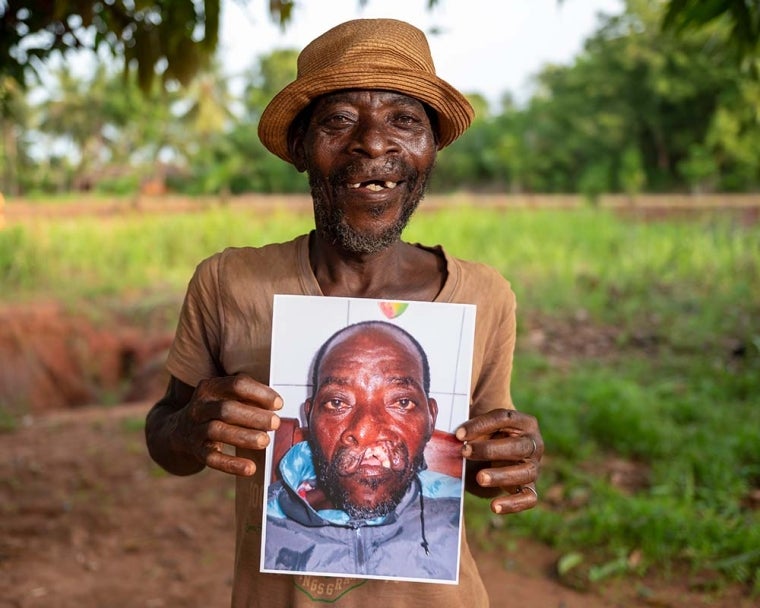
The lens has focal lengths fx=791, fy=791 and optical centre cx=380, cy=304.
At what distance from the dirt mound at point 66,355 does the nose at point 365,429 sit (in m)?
6.38

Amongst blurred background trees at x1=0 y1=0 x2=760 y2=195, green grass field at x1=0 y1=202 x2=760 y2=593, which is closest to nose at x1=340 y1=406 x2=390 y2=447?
green grass field at x1=0 y1=202 x2=760 y2=593

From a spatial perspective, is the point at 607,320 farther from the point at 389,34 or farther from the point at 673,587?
the point at 389,34

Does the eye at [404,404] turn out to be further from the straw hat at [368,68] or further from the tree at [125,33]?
the tree at [125,33]

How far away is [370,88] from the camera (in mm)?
1310

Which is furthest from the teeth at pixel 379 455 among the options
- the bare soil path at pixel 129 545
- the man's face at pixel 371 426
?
the bare soil path at pixel 129 545

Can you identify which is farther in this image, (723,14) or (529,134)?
(529,134)

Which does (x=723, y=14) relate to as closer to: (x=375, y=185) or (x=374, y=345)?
(x=375, y=185)

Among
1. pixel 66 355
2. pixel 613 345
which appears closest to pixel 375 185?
pixel 613 345

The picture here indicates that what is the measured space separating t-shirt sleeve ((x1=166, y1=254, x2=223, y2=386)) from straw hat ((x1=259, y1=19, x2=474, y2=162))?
1.00 ft

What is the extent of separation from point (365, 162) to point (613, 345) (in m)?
5.44

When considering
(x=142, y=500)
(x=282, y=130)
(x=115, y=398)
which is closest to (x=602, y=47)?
(x=115, y=398)

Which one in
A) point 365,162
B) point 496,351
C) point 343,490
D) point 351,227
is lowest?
point 343,490

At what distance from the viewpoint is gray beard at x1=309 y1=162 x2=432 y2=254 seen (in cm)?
134

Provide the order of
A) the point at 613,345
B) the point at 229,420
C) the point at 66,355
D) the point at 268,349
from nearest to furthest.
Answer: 1. the point at 229,420
2. the point at 268,349
3. the point at 613,345
4. the point at 66,355
